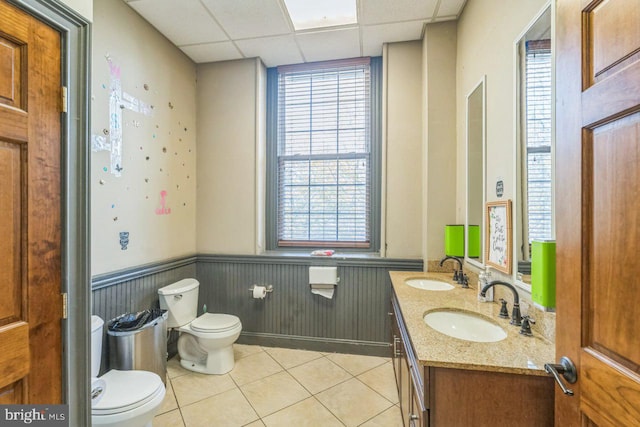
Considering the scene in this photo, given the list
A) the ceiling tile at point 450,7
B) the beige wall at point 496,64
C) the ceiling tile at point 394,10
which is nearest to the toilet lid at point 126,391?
the beige wall at point 496,64

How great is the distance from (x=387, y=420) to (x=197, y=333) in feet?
4.99

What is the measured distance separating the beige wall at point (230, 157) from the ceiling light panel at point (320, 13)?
0.68 m

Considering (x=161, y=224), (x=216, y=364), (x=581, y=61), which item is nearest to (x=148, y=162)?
(x=161, y=224)

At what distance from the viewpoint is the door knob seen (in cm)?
79

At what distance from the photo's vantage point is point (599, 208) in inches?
28.6

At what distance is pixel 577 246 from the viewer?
0.79m

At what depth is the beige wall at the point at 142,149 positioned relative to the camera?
1945 millimetres

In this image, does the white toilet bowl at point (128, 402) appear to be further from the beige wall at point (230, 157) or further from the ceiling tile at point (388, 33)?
the ceiling tile at point (388, 33)

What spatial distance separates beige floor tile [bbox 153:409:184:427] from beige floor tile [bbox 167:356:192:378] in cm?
48

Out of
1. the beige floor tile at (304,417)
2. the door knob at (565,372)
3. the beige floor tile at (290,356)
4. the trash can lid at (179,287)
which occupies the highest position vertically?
the door knob at (565,372)

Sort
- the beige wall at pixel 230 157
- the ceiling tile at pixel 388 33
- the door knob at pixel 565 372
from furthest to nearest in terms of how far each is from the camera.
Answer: the beige wall at pixel 230 157 → the ceiling tile at pixel 388 33 → the door knob at pixel 565 372

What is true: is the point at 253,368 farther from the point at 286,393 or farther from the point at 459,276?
the point at 459,276

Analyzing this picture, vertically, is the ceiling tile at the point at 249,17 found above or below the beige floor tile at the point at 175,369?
above

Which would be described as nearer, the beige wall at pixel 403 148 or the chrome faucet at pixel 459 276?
the chrome faucet at pixel 459 276
